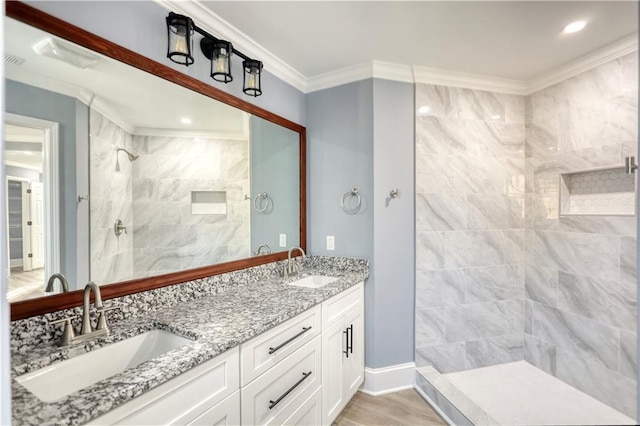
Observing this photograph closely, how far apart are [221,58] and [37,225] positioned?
113 cm

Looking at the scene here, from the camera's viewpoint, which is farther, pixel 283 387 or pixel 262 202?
pixel 262 202

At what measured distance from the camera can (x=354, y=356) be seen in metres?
1.97

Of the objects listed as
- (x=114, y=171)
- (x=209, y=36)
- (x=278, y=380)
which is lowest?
(x=278, y=380)

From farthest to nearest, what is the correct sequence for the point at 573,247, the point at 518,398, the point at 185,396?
1. the point at 573,247
2. the point at 518,398
3. the point at 185,396

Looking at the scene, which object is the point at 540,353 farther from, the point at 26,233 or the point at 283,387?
the point at 26,233

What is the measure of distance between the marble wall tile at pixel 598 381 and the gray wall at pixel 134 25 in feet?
6.08

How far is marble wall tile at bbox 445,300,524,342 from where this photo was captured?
90.4 inches

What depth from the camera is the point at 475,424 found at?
5.49 feet

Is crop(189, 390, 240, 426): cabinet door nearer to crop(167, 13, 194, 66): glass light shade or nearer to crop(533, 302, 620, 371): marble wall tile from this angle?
crop(167, 13, 194, 66): glass light shade

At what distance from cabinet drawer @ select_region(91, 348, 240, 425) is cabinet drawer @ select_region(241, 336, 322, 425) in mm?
124

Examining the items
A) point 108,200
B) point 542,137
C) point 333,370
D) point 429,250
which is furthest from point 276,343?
point 542,137

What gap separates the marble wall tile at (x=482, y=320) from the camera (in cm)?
229

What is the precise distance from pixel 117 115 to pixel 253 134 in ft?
2.64

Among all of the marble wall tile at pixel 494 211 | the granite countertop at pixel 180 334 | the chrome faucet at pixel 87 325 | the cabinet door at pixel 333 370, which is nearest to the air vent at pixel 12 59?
the chrome faucet at pixel 87 325
